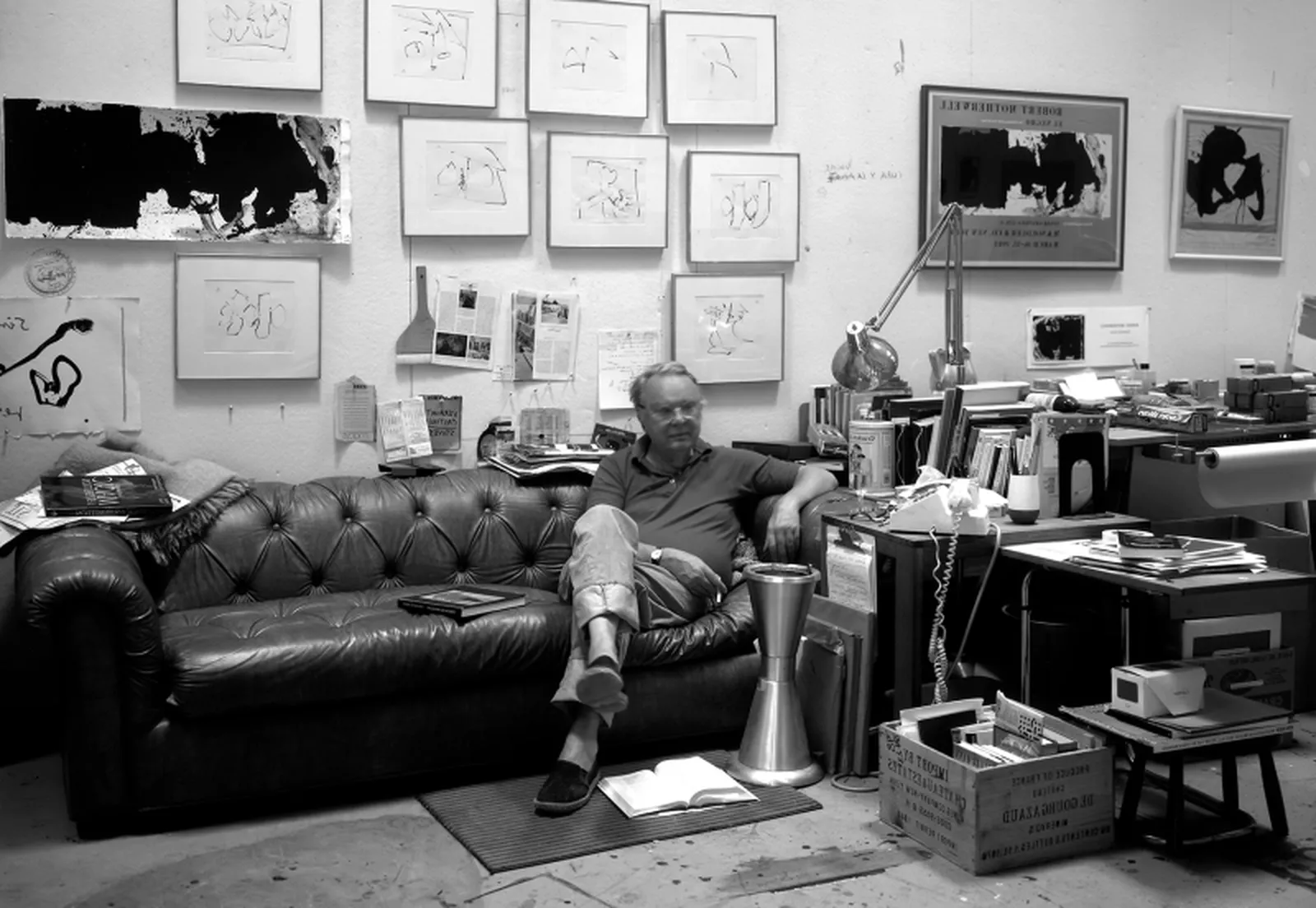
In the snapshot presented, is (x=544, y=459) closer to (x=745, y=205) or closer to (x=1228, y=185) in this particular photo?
(x=745, y=205)

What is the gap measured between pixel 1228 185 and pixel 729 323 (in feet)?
6.75

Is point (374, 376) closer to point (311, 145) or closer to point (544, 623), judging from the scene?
point (311, 145)

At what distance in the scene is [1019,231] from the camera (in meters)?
4.73

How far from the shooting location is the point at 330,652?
3.12m

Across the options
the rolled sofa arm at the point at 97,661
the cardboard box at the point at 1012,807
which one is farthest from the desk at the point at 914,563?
the rolled sofa arm at the point at 97,661

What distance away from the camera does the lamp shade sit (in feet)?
13.9

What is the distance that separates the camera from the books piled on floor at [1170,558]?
2.96 meters

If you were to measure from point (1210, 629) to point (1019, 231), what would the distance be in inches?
68.2

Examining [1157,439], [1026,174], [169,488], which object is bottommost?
[169,488]

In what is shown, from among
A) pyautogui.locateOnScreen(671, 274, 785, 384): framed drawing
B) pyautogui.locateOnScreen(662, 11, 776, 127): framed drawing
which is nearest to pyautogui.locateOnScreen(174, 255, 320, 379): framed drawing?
pyautogui.locateOnScreen(671, 274, 785, 384): framed drawing

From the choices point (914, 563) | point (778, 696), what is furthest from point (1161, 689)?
point (778, 696)

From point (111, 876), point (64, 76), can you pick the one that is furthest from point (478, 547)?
point (64, 76)

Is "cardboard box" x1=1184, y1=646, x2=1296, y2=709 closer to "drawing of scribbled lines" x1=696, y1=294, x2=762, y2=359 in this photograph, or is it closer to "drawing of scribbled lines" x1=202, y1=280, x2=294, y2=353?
"drawing of scribbled lines" x1=696, y1=294, x2=762, y2=359

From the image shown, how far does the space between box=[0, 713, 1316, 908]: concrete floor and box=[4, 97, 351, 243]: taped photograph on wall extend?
159 cm
